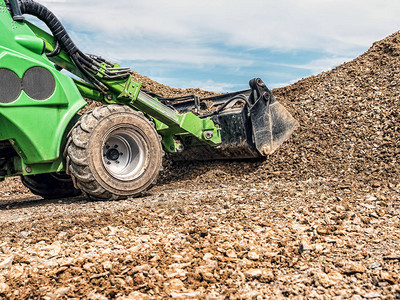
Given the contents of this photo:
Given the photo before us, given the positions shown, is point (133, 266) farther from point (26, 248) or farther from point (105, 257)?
point (26, 248)

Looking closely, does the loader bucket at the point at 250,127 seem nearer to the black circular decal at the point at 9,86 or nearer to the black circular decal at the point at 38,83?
the black circular decal at the point at 38,83

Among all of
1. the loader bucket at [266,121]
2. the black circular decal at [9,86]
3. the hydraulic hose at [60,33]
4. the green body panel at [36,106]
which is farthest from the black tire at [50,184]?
the loader bucket at [266,121]

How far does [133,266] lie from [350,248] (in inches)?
63.7

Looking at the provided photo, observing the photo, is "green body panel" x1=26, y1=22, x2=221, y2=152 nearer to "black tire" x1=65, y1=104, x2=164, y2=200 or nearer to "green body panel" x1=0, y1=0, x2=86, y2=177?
"green body panel" x1=0, y1=0, x2=86, y2=177

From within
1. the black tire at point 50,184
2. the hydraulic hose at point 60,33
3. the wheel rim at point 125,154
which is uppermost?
the hydraulic hose at point 60,33

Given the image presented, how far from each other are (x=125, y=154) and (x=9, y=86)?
1.72 m

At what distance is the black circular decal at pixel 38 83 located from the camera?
5137mm

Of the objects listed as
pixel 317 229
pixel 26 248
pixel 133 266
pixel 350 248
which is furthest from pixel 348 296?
pixel 26 248

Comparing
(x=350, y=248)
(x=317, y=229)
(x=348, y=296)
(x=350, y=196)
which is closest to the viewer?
(x=348, y=296)

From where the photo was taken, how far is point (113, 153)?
19.4ft

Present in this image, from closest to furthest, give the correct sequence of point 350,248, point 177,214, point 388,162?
point 350,248 → point 177,214 → point 388,162

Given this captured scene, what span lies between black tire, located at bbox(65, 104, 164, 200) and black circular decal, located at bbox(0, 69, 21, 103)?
0.79 meters

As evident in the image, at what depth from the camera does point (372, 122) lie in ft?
25.5

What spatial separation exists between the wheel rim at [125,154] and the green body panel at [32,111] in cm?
62
